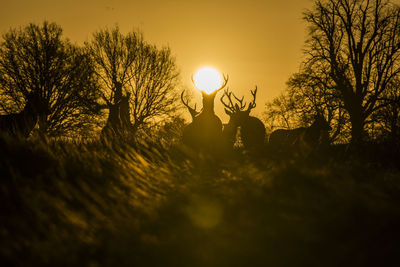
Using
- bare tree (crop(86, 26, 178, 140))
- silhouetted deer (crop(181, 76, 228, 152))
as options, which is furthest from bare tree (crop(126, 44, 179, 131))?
silhouetted deer (crop(181, 76, 228, 152))

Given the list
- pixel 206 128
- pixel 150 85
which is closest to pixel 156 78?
pixel 150 85

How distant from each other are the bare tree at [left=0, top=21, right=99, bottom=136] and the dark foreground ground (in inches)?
761

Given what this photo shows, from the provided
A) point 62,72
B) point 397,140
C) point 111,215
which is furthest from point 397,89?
point 111,215

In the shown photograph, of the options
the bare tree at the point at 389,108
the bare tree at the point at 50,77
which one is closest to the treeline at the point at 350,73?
the bare tree at the point at 389,108

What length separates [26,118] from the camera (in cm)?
1088

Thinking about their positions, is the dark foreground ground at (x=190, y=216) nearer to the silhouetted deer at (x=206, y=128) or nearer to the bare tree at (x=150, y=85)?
the silhouetted deer at (x=206, y=128)

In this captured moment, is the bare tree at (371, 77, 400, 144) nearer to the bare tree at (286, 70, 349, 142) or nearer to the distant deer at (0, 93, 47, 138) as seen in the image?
the bare tree at (286, 70, 349, 142)

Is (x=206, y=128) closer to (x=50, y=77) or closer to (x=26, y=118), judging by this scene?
(x=26, y=118)

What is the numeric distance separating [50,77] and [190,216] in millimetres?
22289

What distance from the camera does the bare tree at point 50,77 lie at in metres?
23.3

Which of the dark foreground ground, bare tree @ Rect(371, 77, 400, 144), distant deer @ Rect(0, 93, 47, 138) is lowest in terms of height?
the dark foreground ground

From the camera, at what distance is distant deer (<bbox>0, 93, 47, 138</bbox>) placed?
34.2 feet

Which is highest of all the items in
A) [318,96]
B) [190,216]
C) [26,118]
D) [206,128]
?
[318,96]

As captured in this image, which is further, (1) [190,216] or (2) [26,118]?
(2) [26,118]
